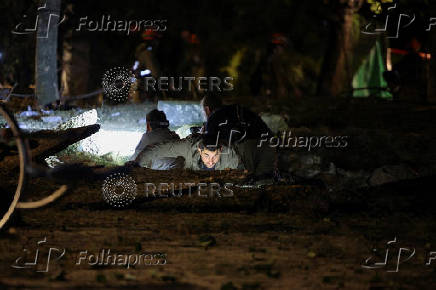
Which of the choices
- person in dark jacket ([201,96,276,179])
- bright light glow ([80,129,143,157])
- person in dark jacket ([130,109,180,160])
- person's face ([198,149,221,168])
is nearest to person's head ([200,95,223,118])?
person in dark jacket ([201,96,276,179])

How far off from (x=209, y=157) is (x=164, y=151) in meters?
0.82

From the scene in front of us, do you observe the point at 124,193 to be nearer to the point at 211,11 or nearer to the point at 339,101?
the point at 339,101

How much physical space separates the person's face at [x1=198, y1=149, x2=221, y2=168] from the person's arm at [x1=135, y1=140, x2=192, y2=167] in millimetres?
278

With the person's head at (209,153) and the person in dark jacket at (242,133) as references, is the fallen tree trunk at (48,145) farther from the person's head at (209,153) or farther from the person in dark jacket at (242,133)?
the person in dark jacket at (242,133)

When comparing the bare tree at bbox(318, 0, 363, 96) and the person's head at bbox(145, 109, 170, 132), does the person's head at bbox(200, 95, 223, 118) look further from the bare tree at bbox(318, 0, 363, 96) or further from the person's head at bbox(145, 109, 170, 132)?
the bare tree at bbox(318, 0, 363, 96)

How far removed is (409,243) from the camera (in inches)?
267

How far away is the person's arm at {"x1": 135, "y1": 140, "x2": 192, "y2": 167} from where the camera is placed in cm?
1065

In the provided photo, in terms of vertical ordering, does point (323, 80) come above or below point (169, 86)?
above

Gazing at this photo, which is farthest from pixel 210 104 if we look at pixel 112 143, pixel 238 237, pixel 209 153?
pixel 238 237

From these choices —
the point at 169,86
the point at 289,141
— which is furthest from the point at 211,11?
the point at 289,141

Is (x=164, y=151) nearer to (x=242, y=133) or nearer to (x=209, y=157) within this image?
(x=209, y=157)

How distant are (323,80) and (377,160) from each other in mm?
8827

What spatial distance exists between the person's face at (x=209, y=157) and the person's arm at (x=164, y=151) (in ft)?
0.91

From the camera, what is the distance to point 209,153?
413 inches
